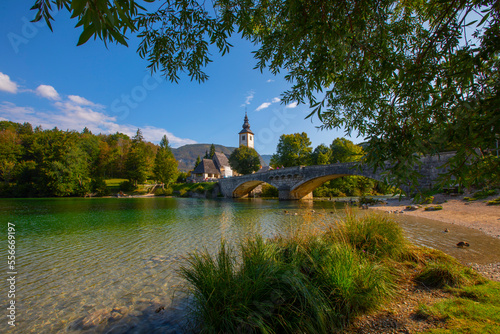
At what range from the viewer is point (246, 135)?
2844 inches

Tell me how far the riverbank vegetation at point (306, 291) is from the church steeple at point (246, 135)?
223ft

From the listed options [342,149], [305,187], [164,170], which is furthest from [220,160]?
[305,187]

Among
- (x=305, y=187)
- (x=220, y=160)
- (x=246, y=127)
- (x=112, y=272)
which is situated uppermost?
(x=246, y=127)

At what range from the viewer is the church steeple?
71938 millimetres

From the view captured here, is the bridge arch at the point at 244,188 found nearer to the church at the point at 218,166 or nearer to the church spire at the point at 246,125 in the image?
the church at the point at 218,166

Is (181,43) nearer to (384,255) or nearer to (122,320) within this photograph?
(122,320)

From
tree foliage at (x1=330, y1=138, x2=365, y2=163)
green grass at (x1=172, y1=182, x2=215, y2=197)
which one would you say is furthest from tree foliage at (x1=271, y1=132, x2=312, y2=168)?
green grass at (x1=172, y1=182, x2=215, y2=197)

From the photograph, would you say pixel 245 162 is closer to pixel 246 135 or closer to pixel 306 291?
pixel 246 135

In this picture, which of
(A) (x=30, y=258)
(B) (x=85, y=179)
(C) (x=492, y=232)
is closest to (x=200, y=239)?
(A) (x=30, y=258)

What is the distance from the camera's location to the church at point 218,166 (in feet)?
209

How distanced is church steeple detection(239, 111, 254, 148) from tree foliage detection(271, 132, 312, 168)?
2687cm

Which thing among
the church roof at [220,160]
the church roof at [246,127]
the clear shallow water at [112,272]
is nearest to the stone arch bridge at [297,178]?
the clear shallow water at [112,272]

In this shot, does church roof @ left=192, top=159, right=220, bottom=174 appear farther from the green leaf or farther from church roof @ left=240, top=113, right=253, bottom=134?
the green leaf

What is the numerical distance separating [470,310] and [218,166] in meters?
67.1
